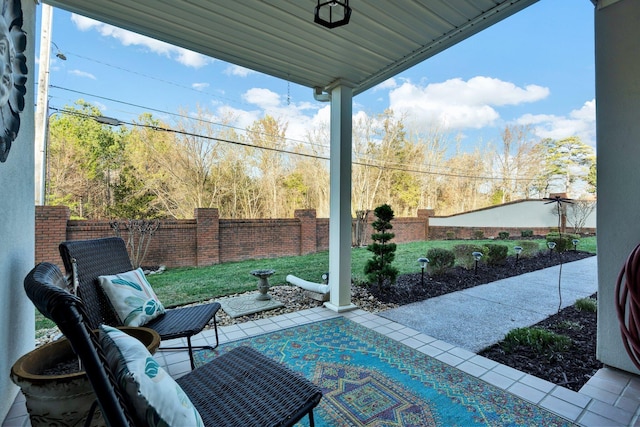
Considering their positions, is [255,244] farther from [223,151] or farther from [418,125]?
[418,125]

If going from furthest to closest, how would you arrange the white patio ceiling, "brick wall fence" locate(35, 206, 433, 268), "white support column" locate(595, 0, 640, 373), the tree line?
1. the tree line
2. "brick wall fence" locate(35, 206, 433, 268)
3. the white patio ceiling
4. "white support column" locate(595, 0, 640, 373)

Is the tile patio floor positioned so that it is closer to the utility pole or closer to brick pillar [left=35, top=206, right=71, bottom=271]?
brick pillar [left=35, top=206, right=71, bottom=271]

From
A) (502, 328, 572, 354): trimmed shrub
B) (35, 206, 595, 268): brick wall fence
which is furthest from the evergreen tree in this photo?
(35, 206, 595, 268): brick wall fence

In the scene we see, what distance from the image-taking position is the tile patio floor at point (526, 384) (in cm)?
177

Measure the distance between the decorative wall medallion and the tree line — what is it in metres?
5.65

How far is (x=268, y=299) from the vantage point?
4152 millimetres

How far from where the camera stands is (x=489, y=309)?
12.8 ft

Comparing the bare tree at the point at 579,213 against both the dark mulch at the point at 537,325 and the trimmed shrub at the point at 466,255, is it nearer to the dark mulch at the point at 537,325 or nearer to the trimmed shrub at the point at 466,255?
the dark mulch at the point at 537,325

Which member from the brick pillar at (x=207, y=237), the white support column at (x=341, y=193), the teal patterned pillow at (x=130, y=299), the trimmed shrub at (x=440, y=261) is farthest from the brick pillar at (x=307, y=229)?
the teal patterned pillow at (x=130, y=299)

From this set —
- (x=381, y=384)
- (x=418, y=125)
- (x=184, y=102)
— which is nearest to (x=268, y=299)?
(x=381, y=384)

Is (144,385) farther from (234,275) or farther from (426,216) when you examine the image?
(426,216)

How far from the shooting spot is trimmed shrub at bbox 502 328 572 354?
268 cm

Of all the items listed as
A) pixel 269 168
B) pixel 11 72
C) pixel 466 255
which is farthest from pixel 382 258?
pixel 269 168

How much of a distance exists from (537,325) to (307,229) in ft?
21.0
